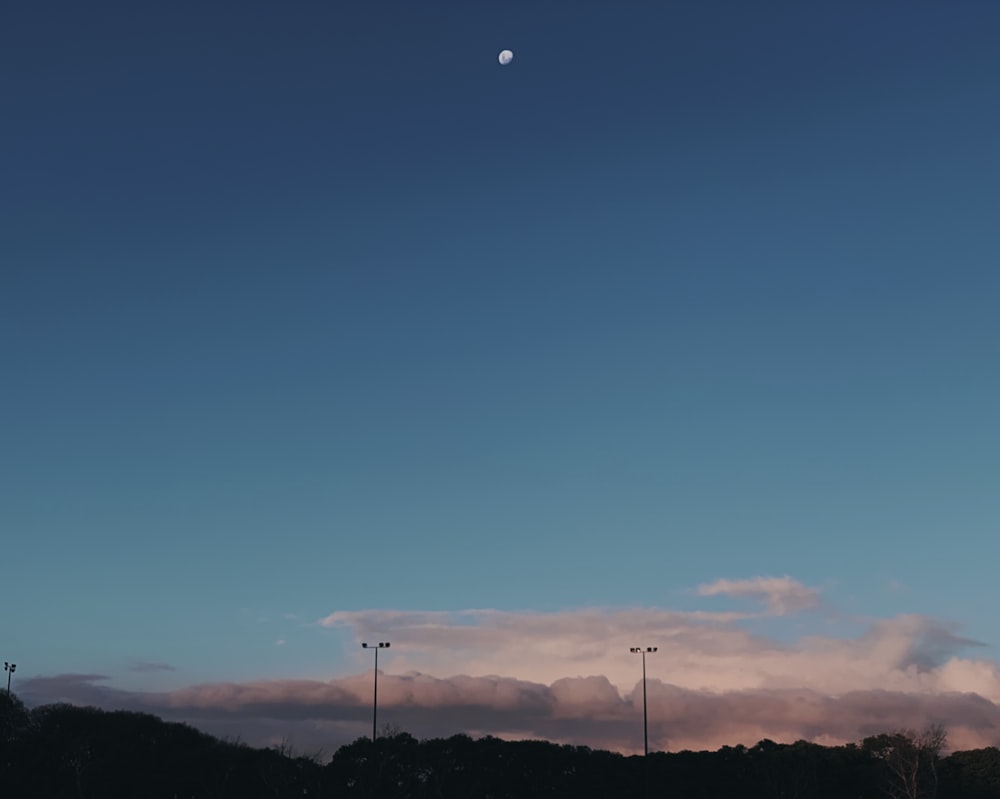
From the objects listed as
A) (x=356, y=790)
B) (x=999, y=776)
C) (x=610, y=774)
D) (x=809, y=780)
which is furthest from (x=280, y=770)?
(x=999, y=776)

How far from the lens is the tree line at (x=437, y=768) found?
398 ft

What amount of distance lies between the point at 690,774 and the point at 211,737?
5796 cm

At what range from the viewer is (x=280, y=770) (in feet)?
396

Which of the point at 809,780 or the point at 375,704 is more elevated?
the point at 375,704

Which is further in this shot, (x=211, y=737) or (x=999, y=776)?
(x=211, y=737)

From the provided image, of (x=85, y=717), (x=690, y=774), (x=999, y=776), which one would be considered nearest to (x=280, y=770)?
(x=85, y=717)

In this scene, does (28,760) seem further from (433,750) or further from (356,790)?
(433,750)

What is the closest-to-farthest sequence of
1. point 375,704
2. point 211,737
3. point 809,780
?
point 375,704
point 809,780
point 211,737

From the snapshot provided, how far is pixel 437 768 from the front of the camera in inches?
4973

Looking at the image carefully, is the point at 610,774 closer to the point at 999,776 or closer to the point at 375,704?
the point at 375,704

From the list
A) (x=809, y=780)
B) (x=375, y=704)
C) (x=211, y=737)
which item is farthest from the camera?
(x=211, y=737)

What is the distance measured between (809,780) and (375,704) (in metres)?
49.2

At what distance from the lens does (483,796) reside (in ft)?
413

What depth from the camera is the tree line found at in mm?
121438
